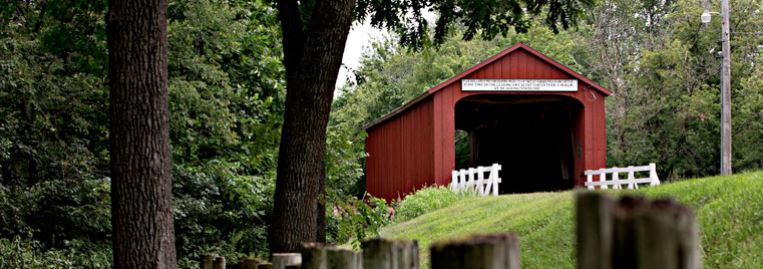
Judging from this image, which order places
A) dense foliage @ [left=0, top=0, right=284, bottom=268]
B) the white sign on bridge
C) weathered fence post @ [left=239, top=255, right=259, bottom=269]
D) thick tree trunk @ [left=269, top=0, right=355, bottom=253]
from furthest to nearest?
the white sign on bridge < dense foliage @ [left=0, top=0, right=284, bottom=268] < thick tree trunk @ [left=269, top=0, right=355, bottom=253] < weathered fence post @ [left=239, top=255, right=259, bottom=269]

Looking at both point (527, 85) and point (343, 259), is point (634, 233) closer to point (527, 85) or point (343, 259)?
point (343, 259)

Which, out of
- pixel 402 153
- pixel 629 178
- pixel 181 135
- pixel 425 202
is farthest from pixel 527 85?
pixel 181 135

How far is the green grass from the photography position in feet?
26.6

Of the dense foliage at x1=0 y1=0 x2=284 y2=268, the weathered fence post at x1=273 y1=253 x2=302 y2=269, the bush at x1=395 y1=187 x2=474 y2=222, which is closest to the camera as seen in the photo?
the weathered fence post at x1=273 y1=253 x2=302 y2=269

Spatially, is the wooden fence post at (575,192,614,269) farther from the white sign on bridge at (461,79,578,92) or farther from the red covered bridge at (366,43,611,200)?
the white sign on bridge at (461,79,578,92)

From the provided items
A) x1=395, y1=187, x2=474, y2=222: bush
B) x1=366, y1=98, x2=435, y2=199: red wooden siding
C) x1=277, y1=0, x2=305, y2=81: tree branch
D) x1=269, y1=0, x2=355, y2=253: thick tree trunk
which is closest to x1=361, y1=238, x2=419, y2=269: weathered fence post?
x1=269, y1=0, x2=355, y2=253: thick tree trunk

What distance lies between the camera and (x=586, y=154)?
2436 cm

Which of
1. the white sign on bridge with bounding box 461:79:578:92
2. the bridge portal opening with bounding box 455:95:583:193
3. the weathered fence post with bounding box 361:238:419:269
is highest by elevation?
the white sign on bridge with bounding box 461:79:578:92

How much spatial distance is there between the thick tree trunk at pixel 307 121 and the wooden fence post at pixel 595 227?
5.19m

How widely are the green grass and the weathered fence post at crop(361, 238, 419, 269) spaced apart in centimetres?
596

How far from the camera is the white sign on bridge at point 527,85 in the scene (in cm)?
2391

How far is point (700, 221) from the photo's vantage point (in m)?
8.88

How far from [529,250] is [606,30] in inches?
1506

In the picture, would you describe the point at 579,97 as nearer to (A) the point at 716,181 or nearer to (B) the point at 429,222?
(B) the point at 429,222
